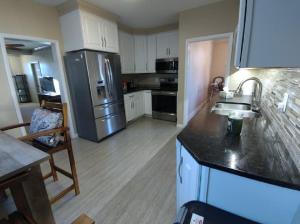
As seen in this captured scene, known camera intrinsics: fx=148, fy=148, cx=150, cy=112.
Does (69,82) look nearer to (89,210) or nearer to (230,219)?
(89,210)

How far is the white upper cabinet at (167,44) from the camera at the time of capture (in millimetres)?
3883

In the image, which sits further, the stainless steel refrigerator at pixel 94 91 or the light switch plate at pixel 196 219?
the stainless steel refrigerator at pixel 94 91

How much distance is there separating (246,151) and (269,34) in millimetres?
631

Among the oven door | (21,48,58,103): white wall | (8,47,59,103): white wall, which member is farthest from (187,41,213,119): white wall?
(8,47,59,103): white wall

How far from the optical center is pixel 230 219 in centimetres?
69

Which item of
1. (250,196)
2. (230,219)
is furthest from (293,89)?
(230,219)

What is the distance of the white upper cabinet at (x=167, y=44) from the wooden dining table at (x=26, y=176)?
3.70m

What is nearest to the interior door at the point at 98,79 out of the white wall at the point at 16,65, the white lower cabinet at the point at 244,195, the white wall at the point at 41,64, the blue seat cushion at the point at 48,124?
the blue seat cushion at the point at 48,124

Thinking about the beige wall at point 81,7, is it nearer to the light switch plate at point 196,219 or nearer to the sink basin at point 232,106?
the sink basin at point 232,106

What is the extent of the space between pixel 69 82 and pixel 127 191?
→ 7.90 ft

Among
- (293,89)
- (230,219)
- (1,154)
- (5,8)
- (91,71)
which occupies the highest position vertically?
(5,8)

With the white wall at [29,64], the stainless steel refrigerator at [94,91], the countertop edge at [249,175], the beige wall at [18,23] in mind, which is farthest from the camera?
the white wall at [29,64]

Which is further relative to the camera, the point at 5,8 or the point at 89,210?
the point at 5,8

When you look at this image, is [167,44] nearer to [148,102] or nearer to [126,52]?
[126,52]
